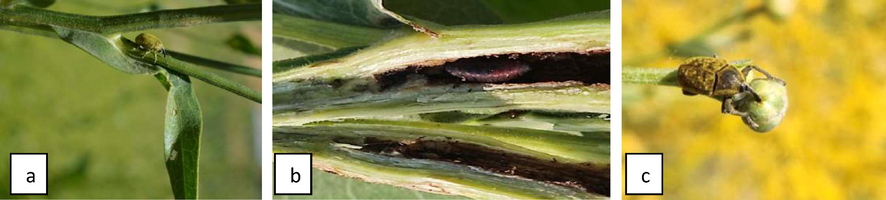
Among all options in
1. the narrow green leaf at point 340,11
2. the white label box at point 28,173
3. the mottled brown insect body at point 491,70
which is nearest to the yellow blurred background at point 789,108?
the mottled brown insect body at point 491,70

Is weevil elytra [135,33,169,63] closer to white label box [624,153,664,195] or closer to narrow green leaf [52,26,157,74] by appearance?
narrow green leaf [52,26,157,74]

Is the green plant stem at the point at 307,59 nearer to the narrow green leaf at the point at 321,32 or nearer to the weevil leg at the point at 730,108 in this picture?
the narrow green leaf at the point at 321,32

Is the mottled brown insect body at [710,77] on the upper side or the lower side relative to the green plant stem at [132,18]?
lower

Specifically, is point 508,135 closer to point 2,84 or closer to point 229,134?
point 229,134

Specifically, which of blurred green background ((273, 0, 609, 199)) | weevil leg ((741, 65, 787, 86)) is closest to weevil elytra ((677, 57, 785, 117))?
weevil leg ((741, 65, 787, 86))

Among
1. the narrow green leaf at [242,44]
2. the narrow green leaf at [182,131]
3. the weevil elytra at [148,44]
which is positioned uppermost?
the narrow green leaf at [242,44]
